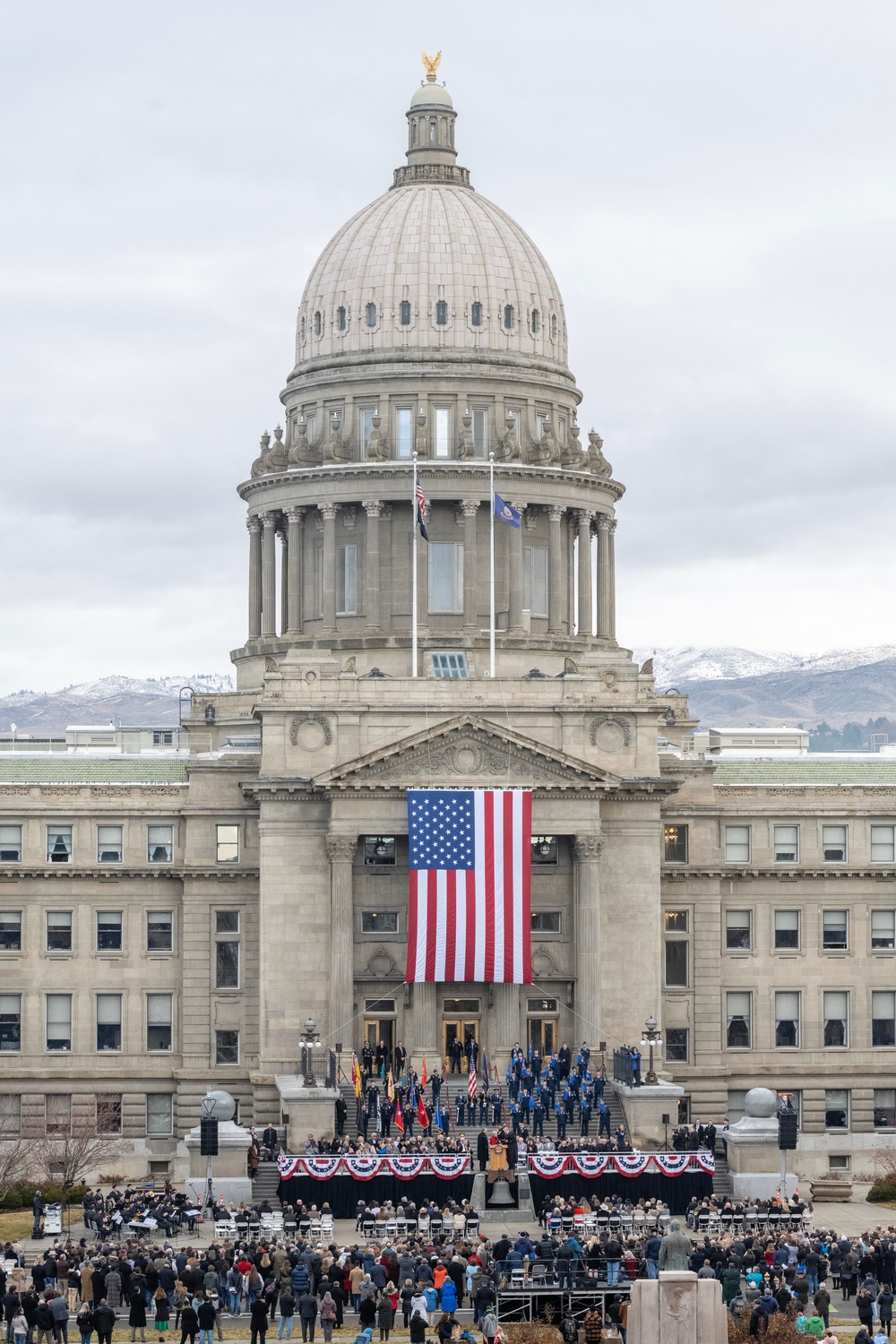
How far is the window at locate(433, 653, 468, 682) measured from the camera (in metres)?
107

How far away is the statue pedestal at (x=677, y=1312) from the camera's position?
183 ft

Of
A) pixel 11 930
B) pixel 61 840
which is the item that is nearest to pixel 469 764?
pixel 61 840

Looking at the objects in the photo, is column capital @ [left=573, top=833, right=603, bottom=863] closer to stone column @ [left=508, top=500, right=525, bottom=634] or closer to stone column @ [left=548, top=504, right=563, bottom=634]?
stone column @ [left=508, top=500, right=525, bottom=634]

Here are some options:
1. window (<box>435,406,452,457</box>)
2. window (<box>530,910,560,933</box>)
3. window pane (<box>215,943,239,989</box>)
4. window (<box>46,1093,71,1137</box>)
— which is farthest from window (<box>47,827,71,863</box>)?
window (<box>435,406,452,457</box>)

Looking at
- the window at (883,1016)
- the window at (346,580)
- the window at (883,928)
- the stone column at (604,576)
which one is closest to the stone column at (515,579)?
the stone column at (604,576)

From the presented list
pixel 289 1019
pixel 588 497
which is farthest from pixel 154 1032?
pixel 588 497

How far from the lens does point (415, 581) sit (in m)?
111

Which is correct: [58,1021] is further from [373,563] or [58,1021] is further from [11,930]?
[373,563]

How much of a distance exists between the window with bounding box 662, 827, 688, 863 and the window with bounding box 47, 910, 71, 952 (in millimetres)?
23484

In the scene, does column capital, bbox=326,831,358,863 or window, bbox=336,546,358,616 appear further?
window, bbox=336,546,358,616

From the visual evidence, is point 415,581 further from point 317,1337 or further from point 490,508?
point 317,1337

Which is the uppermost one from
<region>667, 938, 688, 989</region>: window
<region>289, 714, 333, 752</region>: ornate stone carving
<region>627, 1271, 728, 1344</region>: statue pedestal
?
<region>289, 714, 333, 752</region>: ornate stone carving

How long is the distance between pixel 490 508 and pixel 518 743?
18986 millimetres

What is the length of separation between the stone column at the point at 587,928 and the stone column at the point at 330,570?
19451 mm
